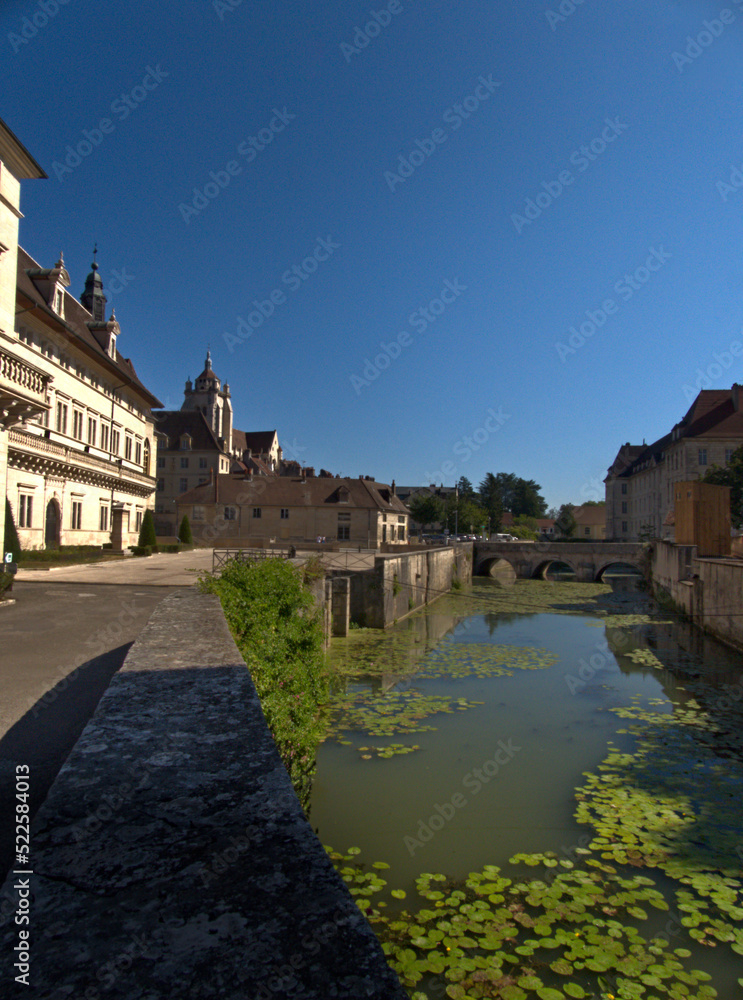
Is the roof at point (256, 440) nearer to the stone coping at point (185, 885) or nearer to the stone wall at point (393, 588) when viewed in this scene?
the stone wall at point (393, 588)

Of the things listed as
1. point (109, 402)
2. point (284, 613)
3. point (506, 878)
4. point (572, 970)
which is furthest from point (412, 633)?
point (109, 402)

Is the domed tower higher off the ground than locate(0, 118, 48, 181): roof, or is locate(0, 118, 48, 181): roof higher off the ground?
the domed tower

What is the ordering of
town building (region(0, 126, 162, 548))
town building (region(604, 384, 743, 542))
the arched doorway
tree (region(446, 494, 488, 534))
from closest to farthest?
town building (region(0, 126, 162, 548)), the arched doorway, town building (region(604, 384, 743, 542)), tree (region(446, 494, 488, 534))

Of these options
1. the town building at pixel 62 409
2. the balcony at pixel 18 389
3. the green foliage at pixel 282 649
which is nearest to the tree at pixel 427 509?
the town building at pixel 62 409

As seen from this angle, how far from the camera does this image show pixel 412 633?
Answer: 21625 millimetres

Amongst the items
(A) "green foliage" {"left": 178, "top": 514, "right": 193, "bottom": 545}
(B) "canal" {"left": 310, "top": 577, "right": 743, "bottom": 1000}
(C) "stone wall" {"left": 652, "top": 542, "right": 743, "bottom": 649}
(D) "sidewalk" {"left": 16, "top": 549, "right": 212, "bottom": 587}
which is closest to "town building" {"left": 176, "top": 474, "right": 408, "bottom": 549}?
(A) "green foliage" {"left": 178, "top": 514, "right": 193, "bottom": 545}

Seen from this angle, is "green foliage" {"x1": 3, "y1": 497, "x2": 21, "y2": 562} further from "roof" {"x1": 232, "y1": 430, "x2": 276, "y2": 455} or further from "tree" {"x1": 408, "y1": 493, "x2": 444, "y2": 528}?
"roof" {"x1": 232, "y1": 430, "x2": 276, "y2": 455}

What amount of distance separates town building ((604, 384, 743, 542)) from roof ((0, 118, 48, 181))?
1437 inches

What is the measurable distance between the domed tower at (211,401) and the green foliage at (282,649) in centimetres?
8408

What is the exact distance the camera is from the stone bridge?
51.0 m

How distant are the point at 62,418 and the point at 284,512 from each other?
30054 mm

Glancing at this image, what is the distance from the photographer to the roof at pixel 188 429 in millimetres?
74125

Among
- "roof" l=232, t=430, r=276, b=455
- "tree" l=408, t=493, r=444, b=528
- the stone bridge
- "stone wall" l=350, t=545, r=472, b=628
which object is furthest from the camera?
"roof" l=232, t=430, r=276, b=455

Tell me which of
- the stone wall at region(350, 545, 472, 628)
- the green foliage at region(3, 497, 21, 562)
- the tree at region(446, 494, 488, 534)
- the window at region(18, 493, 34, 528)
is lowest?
the stone wall at region(350, 545, 472, 628)
